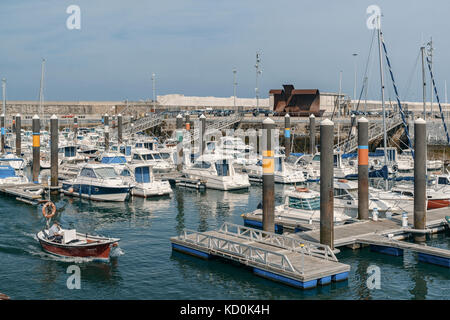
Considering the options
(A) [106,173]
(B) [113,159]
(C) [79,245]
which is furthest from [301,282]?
(B) [113,159]

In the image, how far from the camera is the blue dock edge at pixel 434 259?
22828 millimetres

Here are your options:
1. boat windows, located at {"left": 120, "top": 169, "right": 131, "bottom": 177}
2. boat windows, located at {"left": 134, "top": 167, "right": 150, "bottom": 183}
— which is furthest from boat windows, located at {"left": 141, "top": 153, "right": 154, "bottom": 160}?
boat windows, located at {"left": 134, "top": 167, "right": 150, "bottom": 183}

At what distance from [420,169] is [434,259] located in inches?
155

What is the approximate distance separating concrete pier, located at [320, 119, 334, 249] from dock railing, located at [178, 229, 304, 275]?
2.33m

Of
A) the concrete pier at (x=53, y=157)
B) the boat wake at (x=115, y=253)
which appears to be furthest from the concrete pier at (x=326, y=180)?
the concrete pier at (x=53, y=157)

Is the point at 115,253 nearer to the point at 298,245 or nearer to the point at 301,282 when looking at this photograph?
the point at 298,245

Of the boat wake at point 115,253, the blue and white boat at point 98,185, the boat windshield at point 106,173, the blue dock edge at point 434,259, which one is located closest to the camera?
the blue dock edge at point 434,259

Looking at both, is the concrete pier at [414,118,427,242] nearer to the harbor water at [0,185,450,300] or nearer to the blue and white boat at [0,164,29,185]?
the harbor water at [0,185,450,300]

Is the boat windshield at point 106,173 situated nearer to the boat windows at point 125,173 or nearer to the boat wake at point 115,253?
the boat windows at point 125,173

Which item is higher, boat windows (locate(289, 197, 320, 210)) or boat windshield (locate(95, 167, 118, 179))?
boat windshield (locate(95, 167, 118, 179))

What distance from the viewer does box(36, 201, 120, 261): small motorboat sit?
23094mm
